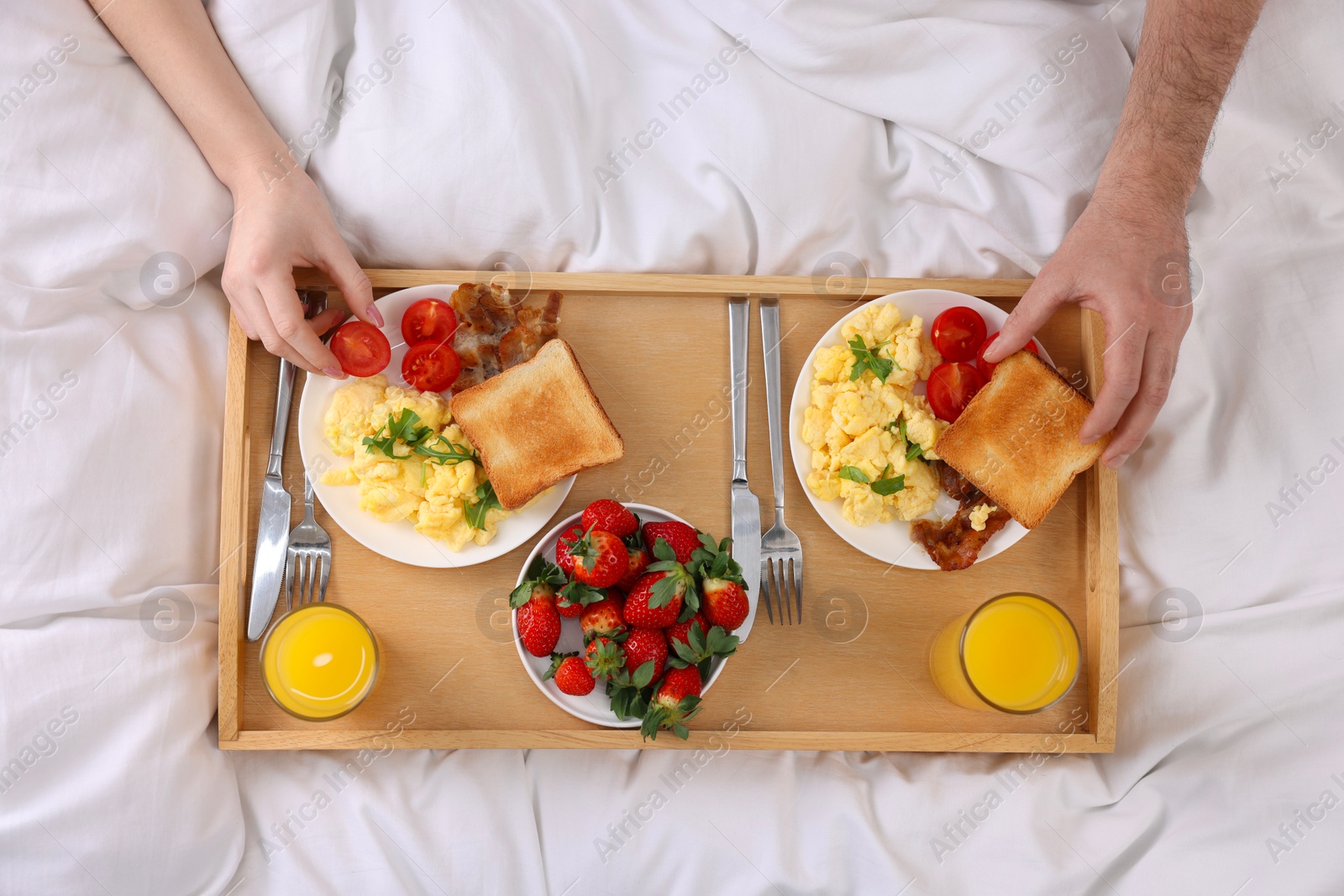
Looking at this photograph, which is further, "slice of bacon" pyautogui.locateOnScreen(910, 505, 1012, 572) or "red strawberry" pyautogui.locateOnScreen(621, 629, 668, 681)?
"slice of bacon" pyautogui.locateOnScreen(910, 505, 1012, 572)

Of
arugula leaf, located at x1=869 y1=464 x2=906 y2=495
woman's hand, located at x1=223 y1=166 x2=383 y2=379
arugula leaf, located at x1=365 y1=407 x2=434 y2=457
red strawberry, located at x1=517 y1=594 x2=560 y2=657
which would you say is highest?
woman's hand, located at x1=223 y1=166 x2=383 y2=379

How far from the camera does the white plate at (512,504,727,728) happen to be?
3.68 feet

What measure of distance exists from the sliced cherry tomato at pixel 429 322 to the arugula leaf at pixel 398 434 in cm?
12

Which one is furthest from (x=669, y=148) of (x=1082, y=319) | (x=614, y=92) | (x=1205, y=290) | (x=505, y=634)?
(x=1205, y=290)

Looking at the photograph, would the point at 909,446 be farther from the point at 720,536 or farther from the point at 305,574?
the point at 305,574

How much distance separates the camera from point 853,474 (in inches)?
45.8

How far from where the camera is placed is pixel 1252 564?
51.7 inches

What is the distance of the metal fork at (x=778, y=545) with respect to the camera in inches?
47.9

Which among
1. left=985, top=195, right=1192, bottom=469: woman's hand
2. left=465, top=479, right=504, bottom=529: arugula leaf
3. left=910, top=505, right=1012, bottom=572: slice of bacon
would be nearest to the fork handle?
left=910, top=505, right=1012, bottom=572: slice of bacon

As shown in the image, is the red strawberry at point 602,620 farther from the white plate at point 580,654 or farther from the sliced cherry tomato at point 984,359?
the sliced cherry tomato at point 984,359

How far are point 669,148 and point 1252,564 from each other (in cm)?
121

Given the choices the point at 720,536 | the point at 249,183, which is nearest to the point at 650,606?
the point at 720,536

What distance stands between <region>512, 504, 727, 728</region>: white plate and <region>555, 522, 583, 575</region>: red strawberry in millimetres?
36

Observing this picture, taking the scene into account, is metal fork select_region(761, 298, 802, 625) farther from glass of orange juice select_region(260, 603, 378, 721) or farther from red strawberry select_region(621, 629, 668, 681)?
glass of orange juice select_region(260, 603, 378, 721)
